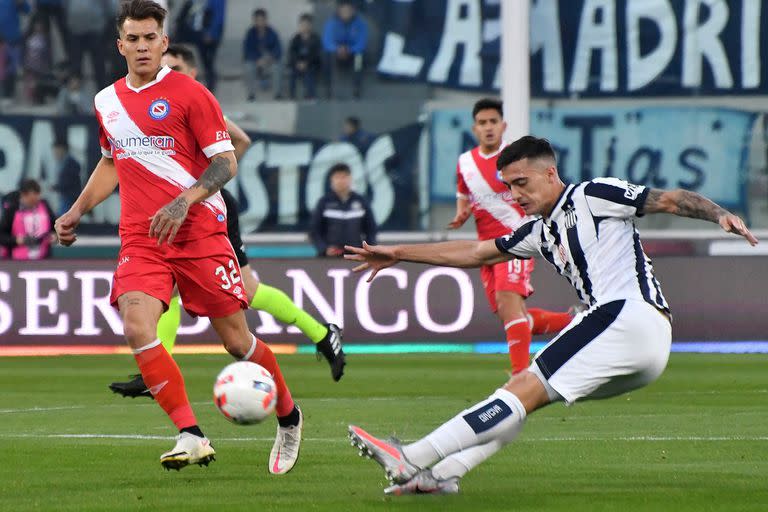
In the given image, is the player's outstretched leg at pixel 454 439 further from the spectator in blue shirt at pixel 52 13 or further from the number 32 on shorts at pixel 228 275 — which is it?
the spectator in blue shirt at pixel 52 13

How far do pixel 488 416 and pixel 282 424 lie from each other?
167cm

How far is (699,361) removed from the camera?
1495cm

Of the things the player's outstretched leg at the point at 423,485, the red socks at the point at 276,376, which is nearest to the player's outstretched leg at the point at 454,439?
the player's outstretched leg at the point at 423,485

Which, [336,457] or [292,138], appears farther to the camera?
[292,138]

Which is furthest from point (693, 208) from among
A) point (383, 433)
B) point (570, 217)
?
point (383, 433)

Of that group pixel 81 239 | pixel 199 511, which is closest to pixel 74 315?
pixel 81 239

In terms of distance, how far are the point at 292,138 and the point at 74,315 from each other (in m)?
5.96

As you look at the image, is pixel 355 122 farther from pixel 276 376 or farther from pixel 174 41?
pixel 276 376

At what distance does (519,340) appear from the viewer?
1223 cm

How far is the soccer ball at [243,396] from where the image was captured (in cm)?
710

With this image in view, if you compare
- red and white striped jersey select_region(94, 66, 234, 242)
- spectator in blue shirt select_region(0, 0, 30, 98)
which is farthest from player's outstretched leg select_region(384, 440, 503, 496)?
spectator in blue shirt select_region(0, 0, 30, 98)

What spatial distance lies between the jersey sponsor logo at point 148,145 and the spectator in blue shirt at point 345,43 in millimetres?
14006

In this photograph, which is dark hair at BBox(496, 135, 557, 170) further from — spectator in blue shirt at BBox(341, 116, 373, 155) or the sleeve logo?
spectator in blue shirt at BBox(341, 116, 373, 155)

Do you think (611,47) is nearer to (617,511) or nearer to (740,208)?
(740,208)
